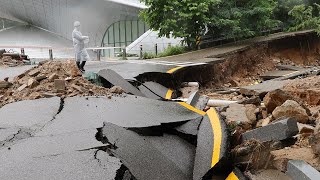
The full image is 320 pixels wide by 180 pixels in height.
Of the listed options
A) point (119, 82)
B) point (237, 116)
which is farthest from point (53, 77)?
point (237, 116)

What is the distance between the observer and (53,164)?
4129 millimetres

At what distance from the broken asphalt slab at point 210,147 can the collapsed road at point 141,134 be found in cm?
1

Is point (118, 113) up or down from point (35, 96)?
down

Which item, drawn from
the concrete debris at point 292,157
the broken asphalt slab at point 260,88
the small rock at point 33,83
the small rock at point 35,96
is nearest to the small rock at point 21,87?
the small rock at point 33,83

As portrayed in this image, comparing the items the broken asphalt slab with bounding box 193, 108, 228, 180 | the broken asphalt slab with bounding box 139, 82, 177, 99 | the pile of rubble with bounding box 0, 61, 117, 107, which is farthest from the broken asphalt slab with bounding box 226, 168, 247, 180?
the broken asphalt slab with bounding box 139, 82, 177, 99

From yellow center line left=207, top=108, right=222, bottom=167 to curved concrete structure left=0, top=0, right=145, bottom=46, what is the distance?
99.2 ft

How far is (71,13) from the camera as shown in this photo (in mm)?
41469

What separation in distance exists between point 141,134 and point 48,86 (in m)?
3.13

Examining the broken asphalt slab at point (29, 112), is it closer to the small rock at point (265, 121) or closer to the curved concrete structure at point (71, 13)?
the small rock at point (265, 121)

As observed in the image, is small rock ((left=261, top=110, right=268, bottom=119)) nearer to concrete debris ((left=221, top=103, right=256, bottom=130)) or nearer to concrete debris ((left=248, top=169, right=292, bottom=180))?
concrete debris ((left=221, top=103, right=256, bottom=130))

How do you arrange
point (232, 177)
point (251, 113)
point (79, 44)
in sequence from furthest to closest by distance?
point (79, 44) → point (251, 113) → point (232, 177)

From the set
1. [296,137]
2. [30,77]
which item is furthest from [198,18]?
[296,137]

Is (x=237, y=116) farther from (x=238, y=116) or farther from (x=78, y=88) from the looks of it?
(x=78, y=88)

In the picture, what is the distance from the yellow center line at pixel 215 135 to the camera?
463 centimetres
